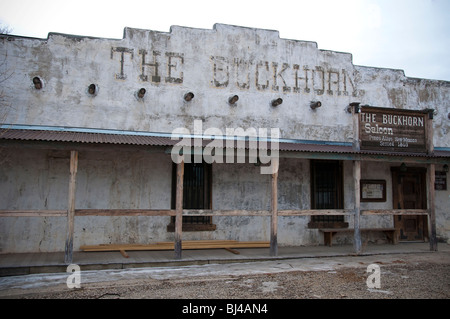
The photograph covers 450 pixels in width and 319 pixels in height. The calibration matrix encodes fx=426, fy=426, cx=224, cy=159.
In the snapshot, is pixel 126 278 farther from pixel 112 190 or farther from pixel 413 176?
pixel 413 176

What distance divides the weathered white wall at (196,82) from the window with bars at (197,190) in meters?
1.21

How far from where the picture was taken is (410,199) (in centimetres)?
1434

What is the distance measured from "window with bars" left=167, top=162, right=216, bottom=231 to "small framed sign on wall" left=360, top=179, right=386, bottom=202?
5.09 metres

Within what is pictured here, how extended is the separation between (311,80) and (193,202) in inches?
215

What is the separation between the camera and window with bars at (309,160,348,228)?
13203 millimetres

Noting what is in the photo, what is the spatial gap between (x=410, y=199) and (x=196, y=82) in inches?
321

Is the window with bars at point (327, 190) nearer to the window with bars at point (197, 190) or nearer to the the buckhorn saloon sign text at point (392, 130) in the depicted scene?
the the buckhorn saloon sign text at point (392, 130)

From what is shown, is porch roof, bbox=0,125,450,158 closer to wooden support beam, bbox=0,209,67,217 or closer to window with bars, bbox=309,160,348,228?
window with bars, bbox=309,160,348,228

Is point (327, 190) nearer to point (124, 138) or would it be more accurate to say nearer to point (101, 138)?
point (124, 138)

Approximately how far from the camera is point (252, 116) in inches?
508

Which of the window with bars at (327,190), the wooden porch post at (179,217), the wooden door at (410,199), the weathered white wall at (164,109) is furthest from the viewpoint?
the wooden door at (410,199)

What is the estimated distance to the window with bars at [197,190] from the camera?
1207 cm

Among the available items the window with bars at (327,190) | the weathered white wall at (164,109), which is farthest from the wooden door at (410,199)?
the window with bars at (327,190)
